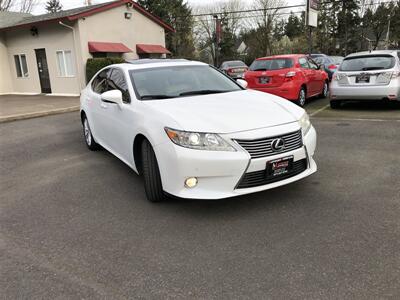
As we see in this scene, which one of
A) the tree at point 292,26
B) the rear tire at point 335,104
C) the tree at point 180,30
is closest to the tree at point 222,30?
the tree at point 180,30

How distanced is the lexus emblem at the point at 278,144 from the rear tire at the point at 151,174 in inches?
47.5

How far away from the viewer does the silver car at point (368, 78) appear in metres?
8.71

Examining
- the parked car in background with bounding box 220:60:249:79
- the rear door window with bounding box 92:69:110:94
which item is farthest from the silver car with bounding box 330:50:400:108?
the parked car in background with bounding box 220:60:249:79

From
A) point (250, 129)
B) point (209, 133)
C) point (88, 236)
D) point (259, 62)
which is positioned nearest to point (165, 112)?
point (209, 133)

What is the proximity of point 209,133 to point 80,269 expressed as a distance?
1.62 meters

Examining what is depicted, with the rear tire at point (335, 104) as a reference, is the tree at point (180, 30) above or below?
above

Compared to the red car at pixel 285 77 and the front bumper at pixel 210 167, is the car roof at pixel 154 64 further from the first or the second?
the red car at pixel 285 77

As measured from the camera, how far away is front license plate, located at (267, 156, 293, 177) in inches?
141

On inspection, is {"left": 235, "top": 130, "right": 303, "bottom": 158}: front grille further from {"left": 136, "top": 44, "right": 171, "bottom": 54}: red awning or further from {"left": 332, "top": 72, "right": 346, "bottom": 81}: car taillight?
{"left": 136, "top": 44, "right": 171, "bottom": 54}: red awning

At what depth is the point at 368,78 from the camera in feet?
29.2

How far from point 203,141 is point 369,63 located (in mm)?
7282

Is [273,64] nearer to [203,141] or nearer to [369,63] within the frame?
[369,63]

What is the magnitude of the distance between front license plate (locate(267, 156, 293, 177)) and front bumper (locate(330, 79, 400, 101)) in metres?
6.18

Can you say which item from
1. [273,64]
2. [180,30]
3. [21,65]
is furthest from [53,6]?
[273,64]
